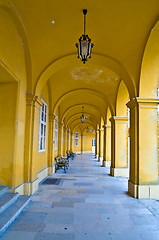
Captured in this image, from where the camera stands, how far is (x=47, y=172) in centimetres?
934

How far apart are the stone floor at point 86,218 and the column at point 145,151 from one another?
1.29ft

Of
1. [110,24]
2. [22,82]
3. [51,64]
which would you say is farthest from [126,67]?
[22,82]

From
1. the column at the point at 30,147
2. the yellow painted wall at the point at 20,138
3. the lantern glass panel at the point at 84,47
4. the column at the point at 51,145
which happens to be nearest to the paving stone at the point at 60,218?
the yellow painted wall at the point at 20,138

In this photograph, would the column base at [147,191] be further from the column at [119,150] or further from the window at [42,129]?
the window at [42,129]

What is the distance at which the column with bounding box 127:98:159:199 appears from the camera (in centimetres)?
566

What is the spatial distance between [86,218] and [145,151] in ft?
9.67

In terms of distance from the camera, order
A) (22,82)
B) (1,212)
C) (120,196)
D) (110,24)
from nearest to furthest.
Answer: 1. (1,212)
2. (110,24)
3. (22,82)
4. (120,196)

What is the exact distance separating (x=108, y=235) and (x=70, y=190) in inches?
130

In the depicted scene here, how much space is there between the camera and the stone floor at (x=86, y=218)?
11.1 feet

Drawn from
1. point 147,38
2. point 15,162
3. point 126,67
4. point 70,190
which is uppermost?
point 147,38

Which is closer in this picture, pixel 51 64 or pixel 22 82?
pixel 22 82

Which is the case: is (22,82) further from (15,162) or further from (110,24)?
(110,24)

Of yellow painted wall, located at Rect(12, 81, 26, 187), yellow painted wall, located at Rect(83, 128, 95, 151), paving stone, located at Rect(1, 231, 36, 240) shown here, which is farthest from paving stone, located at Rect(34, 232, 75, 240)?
yellow painted wall, located at Rect(83, 128, 95, 151)

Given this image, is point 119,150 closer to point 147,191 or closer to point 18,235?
point 147,191
